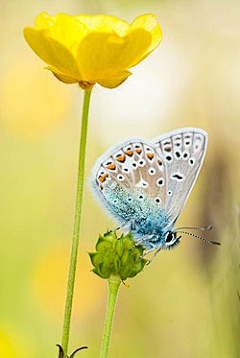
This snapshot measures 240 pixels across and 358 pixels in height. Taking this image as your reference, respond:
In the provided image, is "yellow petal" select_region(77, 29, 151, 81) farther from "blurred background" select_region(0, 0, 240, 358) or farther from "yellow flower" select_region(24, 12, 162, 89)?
"blurred background" select_region(0, 0, 240, 358)

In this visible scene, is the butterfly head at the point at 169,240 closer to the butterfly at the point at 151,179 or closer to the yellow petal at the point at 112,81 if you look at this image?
the butterfly at the point at 151,179

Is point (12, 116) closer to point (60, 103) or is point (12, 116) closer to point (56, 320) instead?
point (60, 103)

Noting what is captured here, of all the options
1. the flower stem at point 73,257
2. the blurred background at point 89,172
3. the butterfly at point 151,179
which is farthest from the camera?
the blurred background at point 89,172

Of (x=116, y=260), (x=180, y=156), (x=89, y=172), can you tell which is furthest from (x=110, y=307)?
(x=89, y=172)

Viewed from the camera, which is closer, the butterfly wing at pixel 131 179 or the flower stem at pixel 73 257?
the flower stem at pixel 73 257

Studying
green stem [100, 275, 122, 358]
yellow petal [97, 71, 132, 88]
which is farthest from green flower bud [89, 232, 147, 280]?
yellow petal [97, 71, 132, 88]

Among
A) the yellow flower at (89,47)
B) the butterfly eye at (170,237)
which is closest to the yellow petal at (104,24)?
the yellow flower at (89,47)

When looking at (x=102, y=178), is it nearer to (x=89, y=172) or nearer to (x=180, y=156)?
(x=180, y=156)
